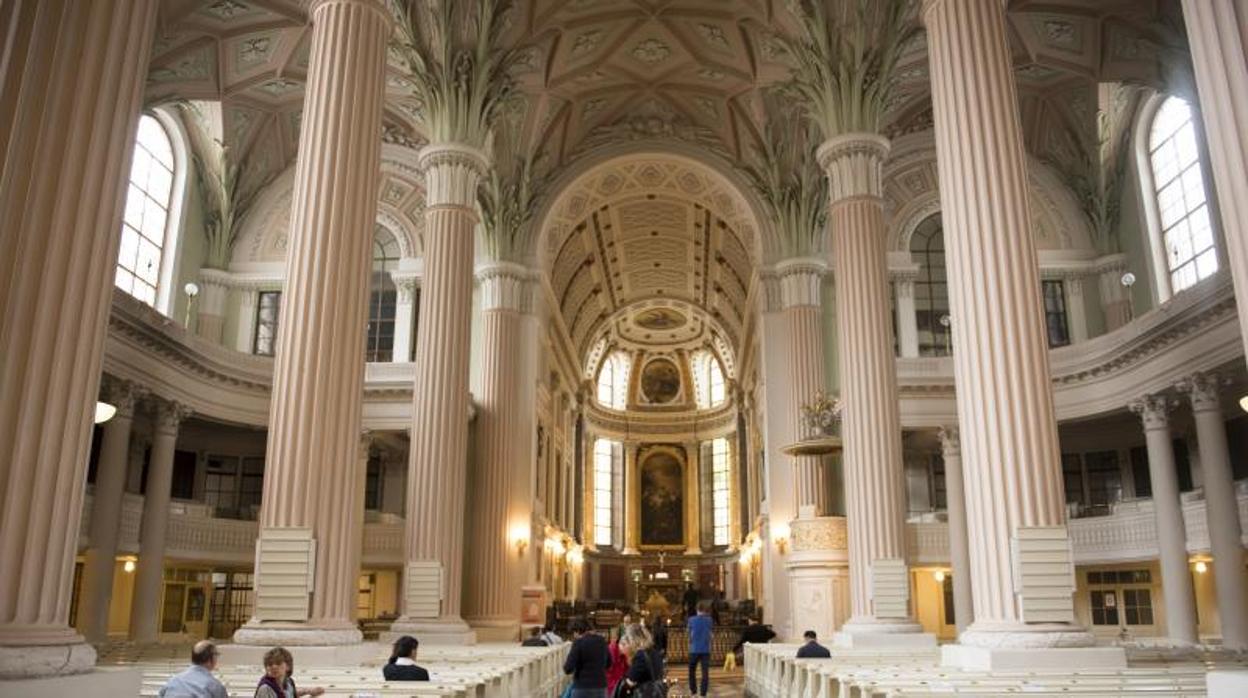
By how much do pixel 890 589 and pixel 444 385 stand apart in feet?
27.7

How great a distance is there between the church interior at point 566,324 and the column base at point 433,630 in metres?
0.06

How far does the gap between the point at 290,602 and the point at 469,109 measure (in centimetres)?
1156

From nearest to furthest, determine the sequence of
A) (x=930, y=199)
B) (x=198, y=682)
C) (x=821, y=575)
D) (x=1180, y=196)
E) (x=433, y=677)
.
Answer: (x=198, y=682) → (x=433, y=677) → (x=821, y=575) → (x=1180, y=196) → (x=930, y=199)

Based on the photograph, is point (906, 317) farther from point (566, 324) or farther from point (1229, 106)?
point (1229, 106)

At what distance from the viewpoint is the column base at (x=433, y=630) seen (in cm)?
1630

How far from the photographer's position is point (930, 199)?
28.1 m

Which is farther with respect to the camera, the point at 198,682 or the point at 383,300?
the point at 383,300

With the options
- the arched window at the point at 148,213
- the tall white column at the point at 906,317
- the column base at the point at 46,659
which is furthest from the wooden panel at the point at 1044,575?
the arched window at the point at 148,213

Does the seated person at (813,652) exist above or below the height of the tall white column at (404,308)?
below

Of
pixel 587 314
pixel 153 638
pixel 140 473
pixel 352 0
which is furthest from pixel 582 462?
pixel 352 0

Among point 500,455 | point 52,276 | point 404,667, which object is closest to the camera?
point 52,276

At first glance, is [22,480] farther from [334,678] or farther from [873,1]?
[873,1]

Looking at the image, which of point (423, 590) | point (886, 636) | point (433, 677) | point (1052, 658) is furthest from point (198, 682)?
point (886, 636)

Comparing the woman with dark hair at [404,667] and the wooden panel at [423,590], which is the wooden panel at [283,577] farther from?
the wooden panel at [423,590]
